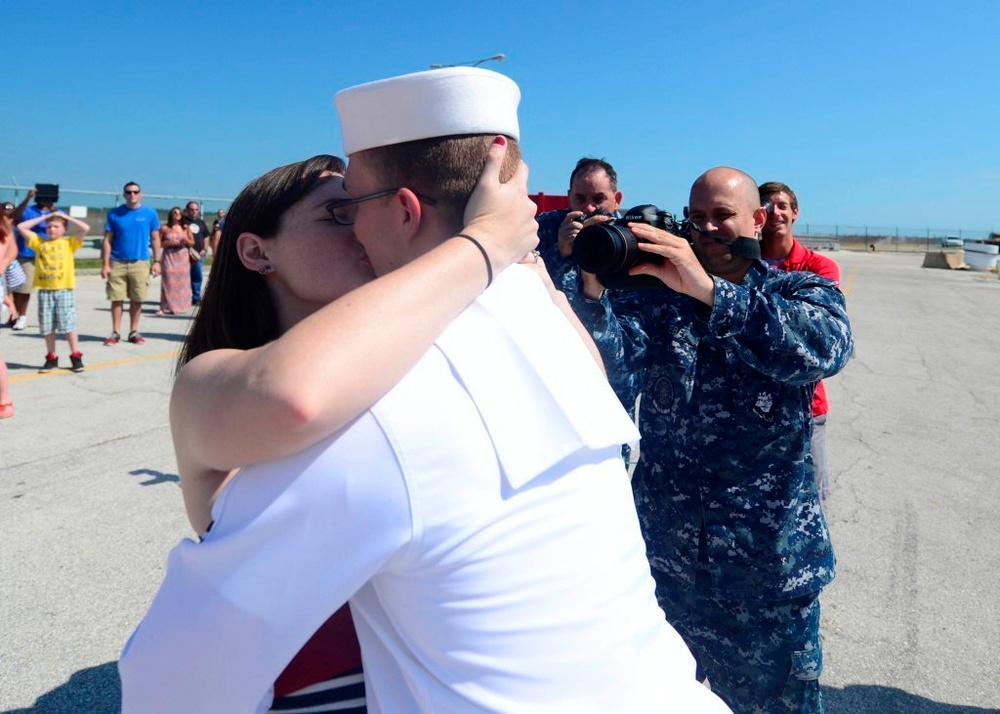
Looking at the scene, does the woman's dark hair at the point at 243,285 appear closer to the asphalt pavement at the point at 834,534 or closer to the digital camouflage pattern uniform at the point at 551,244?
the digital camouflage pattern uniform at the point at 551,244

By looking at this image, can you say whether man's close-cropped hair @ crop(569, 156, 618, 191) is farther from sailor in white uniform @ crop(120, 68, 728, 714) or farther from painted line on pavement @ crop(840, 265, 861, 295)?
painted line on pavement @ crop(840, 265, 861, 295)

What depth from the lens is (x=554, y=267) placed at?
147 inches

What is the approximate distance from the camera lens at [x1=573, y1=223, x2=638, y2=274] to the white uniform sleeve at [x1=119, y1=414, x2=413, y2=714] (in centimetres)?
116

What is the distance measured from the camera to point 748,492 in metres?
2.18

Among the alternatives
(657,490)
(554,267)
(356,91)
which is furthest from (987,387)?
(356,91)

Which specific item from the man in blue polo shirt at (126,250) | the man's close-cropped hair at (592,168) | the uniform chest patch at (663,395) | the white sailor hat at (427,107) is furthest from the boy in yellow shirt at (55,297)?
the white sailor hat at (427,107)

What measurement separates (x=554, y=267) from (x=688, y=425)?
63.0 inches

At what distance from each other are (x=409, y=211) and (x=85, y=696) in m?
2.62

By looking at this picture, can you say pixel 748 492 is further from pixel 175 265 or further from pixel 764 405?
pixel 175 265

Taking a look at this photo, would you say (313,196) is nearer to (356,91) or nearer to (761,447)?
(356,91)

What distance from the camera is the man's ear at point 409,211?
114 centimetres

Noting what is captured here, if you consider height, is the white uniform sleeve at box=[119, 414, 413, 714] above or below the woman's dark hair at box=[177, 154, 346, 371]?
below

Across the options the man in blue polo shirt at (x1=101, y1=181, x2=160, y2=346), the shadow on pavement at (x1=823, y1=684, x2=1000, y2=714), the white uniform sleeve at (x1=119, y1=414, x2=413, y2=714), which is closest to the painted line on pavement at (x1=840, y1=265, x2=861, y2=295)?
the man in blue polo shirt at (x1=101, y1=181, x2=160, y2=346)

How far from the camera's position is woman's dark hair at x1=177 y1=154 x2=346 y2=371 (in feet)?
4.66
